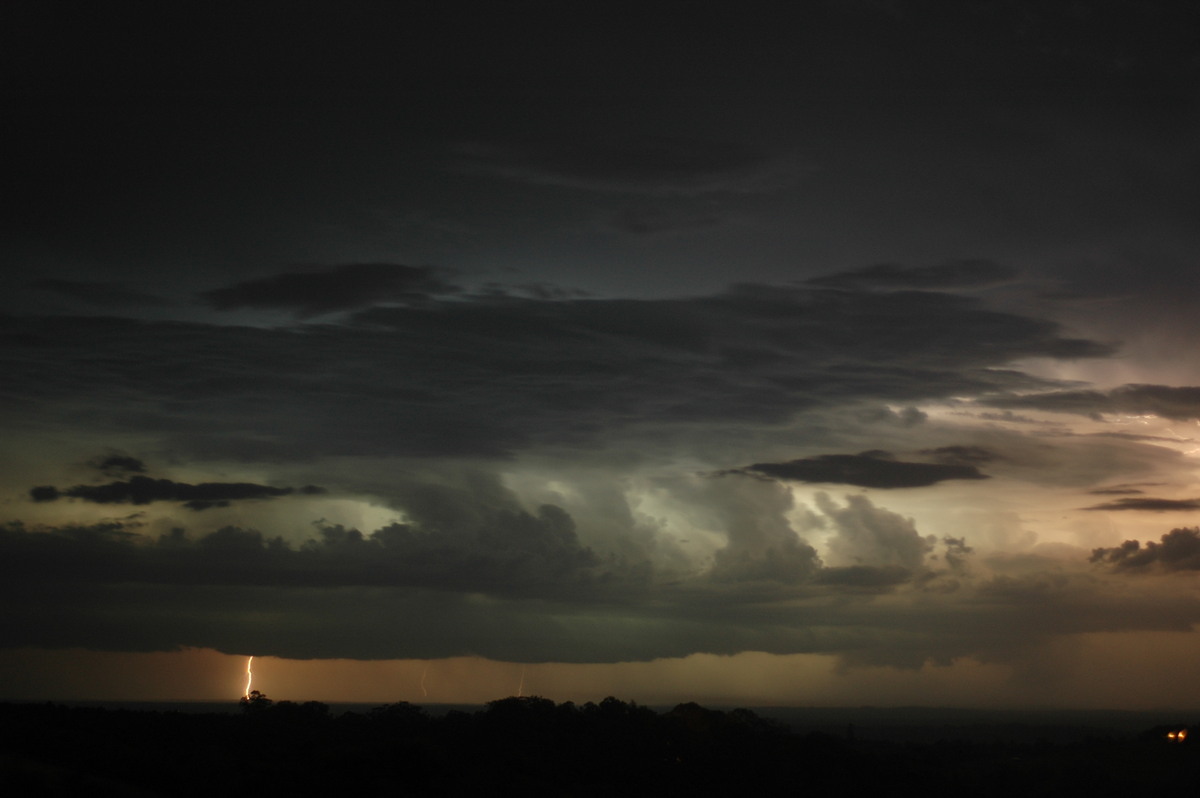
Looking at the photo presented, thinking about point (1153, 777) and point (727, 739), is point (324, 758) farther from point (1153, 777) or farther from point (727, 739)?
point (1153, 777)

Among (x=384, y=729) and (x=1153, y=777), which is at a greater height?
(x=384, y=729)

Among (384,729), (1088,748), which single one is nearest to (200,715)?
(384,729)

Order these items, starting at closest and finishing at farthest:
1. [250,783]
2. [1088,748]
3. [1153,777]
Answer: [250,783] < [1153,777] < [1088,748]

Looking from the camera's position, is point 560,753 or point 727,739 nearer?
point 560,753

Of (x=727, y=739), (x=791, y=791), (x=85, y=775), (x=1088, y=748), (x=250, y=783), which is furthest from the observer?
(x=1088, y=748)

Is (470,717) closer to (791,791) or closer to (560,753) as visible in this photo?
(560,753)

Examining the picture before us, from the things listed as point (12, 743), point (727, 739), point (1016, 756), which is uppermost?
point (12, 743)

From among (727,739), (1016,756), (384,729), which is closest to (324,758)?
(384,729)
